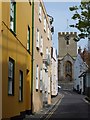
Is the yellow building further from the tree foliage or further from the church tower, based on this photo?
the church tower

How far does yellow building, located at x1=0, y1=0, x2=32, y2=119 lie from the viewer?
15.4m

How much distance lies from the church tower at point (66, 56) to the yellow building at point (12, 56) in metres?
91.9

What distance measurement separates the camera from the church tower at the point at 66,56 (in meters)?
116

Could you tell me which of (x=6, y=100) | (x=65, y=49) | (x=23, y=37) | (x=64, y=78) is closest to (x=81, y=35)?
(x=23, y=37)

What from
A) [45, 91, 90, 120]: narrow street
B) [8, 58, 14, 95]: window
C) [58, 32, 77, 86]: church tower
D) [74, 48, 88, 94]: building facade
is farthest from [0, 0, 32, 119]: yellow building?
[58, 32, 77, 86]: church tower

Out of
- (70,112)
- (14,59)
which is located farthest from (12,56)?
(70,112)

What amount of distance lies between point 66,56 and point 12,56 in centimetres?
10114

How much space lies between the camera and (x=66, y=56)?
118 meters

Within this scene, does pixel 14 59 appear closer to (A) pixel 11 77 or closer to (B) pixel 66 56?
(A) pixel 11 77

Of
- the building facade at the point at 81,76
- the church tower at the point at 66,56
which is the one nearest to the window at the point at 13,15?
the building facade at the point at 81,76

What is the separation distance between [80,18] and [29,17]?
5362mm

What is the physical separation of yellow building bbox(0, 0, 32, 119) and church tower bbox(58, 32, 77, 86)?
301 feet

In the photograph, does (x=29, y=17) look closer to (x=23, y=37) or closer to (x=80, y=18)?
(x=23, y=37)

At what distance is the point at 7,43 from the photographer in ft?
53.4
